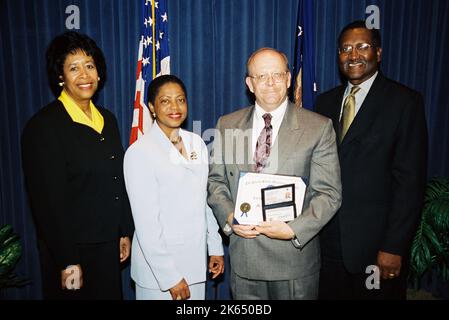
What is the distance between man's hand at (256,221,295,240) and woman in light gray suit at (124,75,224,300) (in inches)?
16.5

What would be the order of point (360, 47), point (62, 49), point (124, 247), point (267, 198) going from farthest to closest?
point (124, 247) < point (360, 47) < point (62, 49) < point (267, 198)

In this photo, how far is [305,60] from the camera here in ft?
11.0

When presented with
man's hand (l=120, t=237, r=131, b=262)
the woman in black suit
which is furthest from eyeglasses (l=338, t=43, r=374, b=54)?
man's hand (l=120, t=237, r=131, b=262)

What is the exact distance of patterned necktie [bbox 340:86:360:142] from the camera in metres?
2.29

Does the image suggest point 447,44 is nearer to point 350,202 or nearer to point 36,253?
point 350,202

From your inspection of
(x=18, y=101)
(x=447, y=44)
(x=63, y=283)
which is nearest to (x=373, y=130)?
(x=63, y=283)

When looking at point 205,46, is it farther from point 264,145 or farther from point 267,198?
point 267,198

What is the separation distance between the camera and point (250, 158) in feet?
6.70

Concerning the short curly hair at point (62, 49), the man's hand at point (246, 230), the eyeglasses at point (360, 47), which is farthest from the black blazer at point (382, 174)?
the short curly hair at point (62, 49)

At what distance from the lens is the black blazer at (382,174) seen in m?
2.14

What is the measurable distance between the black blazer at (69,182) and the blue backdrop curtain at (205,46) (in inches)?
60.3

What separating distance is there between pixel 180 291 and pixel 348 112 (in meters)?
1.56

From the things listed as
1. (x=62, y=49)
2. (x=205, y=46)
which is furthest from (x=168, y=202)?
(x=205, y=46)
